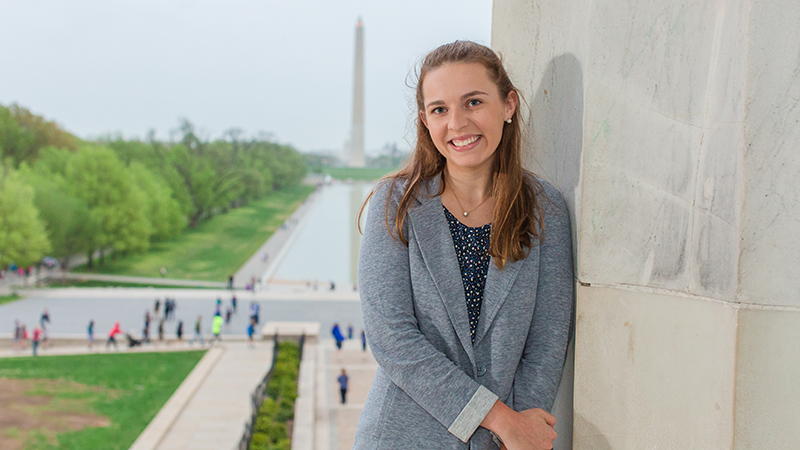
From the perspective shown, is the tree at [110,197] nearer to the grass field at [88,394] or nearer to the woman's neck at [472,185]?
the grass field at [88,394]

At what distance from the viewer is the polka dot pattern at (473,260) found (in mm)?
1603

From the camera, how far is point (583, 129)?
1.53 metres

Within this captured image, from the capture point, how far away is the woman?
1.49 m

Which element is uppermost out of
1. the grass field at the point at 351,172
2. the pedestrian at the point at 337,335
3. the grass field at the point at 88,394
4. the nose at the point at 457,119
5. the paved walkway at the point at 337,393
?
the grass field at the point at 351,172

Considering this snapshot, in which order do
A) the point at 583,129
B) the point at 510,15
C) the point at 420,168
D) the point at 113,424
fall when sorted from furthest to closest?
the point at 113,424 < the point at 510,15 < the point at 420,168 < the point at 583,129

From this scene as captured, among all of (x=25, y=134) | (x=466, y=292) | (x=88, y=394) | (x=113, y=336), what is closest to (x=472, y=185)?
(x=466, y=292)

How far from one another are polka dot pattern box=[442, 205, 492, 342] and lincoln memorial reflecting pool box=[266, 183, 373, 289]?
21.2 meters

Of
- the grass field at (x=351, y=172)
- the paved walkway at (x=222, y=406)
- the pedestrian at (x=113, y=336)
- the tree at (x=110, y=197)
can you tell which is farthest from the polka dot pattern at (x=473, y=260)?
the grass field at (x=351, y=172)

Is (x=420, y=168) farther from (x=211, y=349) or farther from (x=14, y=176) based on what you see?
(x=14, y=176)

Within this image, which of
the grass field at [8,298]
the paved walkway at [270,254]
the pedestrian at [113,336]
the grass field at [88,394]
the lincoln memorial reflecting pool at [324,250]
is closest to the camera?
the grass field at [88,394]

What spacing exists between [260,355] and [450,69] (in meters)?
15.7

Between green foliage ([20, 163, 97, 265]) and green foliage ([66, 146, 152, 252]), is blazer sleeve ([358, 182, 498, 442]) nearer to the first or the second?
green foliage ([20, 163, 97, 265])

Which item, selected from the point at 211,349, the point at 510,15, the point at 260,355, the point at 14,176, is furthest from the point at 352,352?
the point at 14,176

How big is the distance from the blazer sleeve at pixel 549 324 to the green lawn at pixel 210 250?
31.6 m
